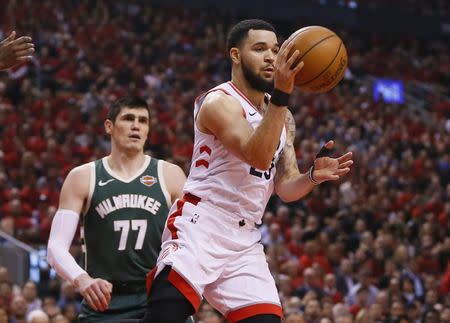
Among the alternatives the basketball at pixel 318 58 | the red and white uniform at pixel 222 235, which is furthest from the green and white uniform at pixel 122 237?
the basketball at pixel 318 58

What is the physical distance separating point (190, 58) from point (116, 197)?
46.6ft

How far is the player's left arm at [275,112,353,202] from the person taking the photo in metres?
4.42

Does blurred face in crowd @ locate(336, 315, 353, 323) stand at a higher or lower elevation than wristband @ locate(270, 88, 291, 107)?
lower

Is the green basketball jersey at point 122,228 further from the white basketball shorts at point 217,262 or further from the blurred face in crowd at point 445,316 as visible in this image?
the blurred face in crowd at point 445,316

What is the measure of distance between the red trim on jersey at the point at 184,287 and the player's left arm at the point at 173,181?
122 cm

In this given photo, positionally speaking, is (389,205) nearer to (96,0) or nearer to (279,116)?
(96,0)

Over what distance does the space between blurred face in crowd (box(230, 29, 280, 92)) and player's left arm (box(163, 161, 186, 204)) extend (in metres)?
1.12

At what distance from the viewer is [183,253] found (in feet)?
13.5

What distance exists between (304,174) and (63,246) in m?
1.39

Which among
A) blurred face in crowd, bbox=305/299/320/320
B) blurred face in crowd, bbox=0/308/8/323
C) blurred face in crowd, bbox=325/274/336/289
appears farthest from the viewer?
blurred face in crowd, bbox=325/274/336/289

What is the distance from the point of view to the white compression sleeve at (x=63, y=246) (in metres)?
4.58

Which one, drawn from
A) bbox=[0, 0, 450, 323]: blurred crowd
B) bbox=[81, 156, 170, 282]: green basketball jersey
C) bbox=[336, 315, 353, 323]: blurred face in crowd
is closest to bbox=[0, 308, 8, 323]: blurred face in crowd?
bbox=[0, 0, 450, 323]: blurred crowd

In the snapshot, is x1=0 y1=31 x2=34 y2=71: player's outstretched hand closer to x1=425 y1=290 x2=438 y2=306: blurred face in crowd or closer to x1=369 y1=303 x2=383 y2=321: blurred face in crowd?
x1=369 y1=303 x2=383 y2=321: blurred face in crowd

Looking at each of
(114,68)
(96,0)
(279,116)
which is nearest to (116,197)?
(279,116)
